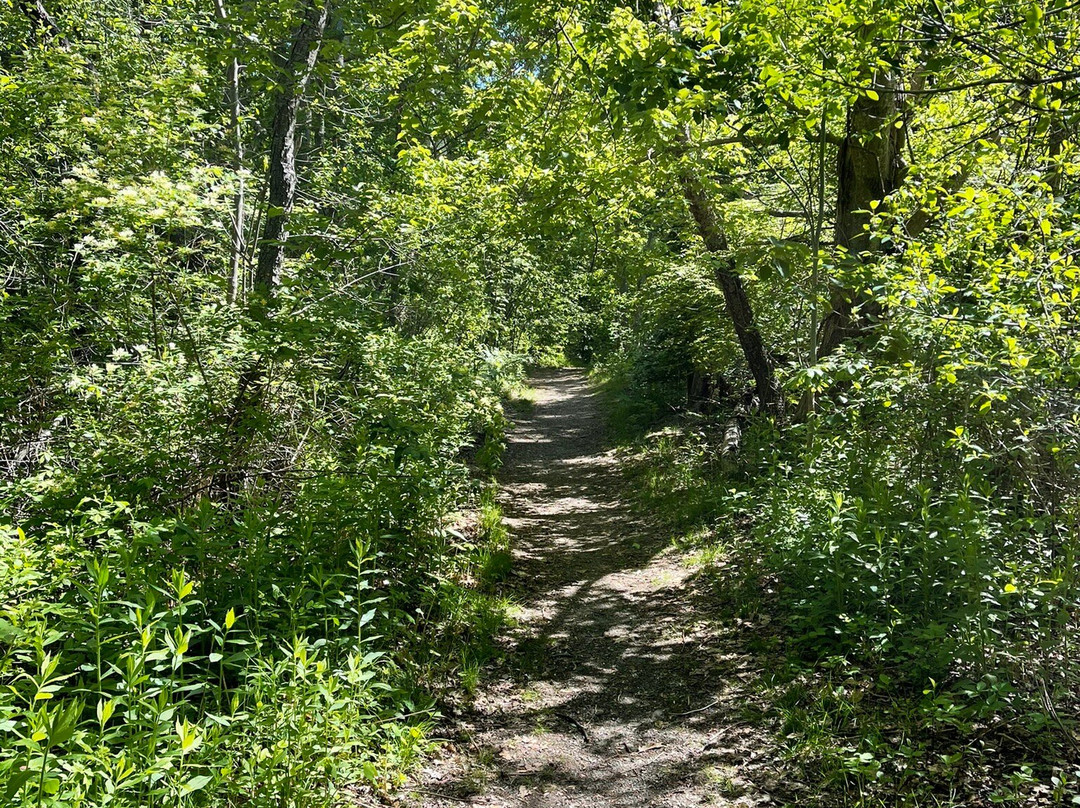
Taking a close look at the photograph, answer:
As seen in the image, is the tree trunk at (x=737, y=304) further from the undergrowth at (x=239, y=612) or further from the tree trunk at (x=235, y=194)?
the tree trunk at (x=235, y=194)

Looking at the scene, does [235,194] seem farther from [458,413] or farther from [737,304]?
[737,304]

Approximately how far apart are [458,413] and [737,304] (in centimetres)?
495

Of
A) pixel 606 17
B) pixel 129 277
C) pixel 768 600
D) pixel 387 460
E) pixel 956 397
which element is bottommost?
pixel 768 600

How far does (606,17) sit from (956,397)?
14.9ft

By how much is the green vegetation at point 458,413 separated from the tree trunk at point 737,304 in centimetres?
14

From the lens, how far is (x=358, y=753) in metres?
3.68

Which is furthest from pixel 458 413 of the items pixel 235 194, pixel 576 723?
pixel 576 723

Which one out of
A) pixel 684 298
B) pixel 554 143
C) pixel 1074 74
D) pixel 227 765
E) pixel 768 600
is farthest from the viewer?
pixel 684 298

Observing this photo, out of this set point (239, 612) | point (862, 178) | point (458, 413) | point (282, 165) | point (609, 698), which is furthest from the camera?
point (458, 413)

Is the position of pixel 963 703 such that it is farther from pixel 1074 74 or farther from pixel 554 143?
pixel 554 143

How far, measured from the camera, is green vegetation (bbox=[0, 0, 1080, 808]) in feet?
10.8

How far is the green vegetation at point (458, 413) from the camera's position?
10.8 ft

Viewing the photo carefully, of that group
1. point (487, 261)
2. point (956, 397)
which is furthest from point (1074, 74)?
point (487, 261)

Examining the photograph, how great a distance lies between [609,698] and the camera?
16.0 ft
